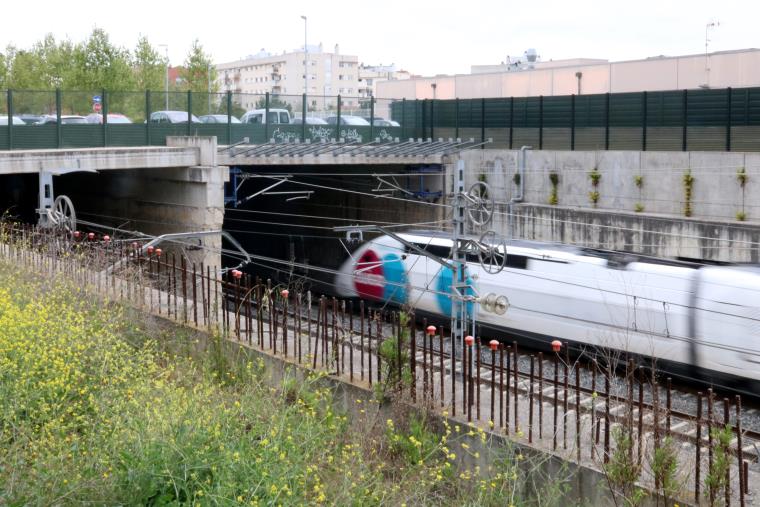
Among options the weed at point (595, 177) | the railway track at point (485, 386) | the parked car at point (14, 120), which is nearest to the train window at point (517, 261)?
the railway track at point (485, 386)

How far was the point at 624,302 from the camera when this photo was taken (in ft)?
63.5

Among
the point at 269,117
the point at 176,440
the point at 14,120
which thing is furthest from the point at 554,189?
the point at 176,440

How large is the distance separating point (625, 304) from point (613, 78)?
27967 millimetres

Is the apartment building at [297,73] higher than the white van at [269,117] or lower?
higher

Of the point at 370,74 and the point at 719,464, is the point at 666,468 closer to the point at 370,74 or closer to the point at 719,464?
the point at 719,464

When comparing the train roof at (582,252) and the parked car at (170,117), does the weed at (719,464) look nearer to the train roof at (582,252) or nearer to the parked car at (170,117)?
the train roof at (582,252)

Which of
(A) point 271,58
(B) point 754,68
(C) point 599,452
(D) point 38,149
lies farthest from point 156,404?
(A) point 271,58

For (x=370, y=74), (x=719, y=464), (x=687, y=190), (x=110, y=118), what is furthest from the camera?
(x=370, y=74)

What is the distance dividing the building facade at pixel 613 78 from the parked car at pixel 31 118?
25074 millimetres

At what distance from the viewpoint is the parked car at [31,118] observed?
1026 inches

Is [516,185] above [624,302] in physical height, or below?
above

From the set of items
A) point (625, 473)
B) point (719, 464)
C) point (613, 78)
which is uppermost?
point (613, 78)

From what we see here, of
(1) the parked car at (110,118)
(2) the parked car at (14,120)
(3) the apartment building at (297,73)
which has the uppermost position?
(3) the apartment building at (297,73)

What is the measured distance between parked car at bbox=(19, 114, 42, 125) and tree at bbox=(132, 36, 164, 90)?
33.1 meters
